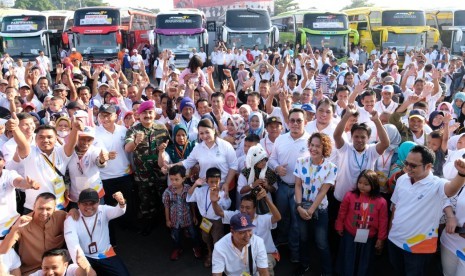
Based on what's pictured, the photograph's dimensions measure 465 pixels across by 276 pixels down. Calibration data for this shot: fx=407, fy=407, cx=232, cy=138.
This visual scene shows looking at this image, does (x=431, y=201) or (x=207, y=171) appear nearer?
(x=431, y=201)

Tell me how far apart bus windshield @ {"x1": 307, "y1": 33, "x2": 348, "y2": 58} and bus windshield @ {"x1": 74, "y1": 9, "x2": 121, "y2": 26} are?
30.6 feet

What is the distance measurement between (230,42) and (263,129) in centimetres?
1498

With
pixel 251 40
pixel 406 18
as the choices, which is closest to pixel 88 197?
pixel 251 40

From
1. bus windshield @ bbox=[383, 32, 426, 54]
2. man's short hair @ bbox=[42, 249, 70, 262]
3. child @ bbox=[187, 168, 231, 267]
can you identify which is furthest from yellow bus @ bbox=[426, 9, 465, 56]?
man's short hair @ bbox=[42, 249, 70, 262]

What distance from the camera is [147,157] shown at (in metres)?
5.05

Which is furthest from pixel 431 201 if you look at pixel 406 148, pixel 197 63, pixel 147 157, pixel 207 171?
pixel 197 63

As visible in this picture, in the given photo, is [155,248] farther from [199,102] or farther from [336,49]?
[336,49]

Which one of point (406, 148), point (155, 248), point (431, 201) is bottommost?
point (155, 248)

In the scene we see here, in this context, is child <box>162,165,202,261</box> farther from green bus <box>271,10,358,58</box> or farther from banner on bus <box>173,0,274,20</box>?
banner on bus <box>173,0,274,20</box>

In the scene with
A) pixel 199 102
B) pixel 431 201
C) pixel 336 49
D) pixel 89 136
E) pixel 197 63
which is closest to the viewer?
pixel 431 201

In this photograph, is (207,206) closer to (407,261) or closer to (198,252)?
(198,252)

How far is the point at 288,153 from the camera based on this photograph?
4496 mm

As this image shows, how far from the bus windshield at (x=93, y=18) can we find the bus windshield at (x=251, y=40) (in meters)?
5.75

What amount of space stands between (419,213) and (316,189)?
96 cm
